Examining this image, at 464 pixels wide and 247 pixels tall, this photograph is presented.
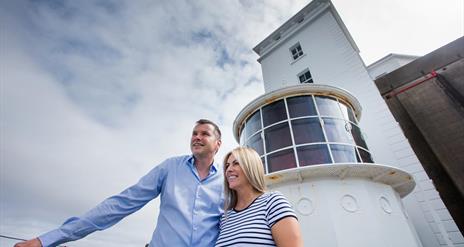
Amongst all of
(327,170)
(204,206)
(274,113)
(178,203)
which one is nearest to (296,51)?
(274,113)

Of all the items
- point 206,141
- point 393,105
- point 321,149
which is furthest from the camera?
point 321,149

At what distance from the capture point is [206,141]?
2096 mm

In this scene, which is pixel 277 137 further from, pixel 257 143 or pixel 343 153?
pixel 343 153

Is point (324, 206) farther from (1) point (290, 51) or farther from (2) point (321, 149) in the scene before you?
(1) point (290, 51)

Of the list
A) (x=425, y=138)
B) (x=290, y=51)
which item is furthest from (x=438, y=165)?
(x=290, y=51)

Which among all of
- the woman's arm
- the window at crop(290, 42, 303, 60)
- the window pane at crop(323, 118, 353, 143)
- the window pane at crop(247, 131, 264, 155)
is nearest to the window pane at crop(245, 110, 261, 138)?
the window pane at crop(247, 131, 264, 155)

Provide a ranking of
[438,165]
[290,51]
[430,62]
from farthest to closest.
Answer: [290,51]
[430,62]
[438,165]

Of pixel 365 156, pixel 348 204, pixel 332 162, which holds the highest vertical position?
pixel 365 156

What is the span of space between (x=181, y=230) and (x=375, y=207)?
4.81m

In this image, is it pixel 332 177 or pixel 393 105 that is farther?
pixel 332 177

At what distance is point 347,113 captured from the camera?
256 inches

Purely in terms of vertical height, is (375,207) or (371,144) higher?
(371,144)

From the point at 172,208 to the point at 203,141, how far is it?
673 mm

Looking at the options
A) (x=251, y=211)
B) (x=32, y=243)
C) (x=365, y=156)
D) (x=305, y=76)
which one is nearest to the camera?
(x=32, y=243)
